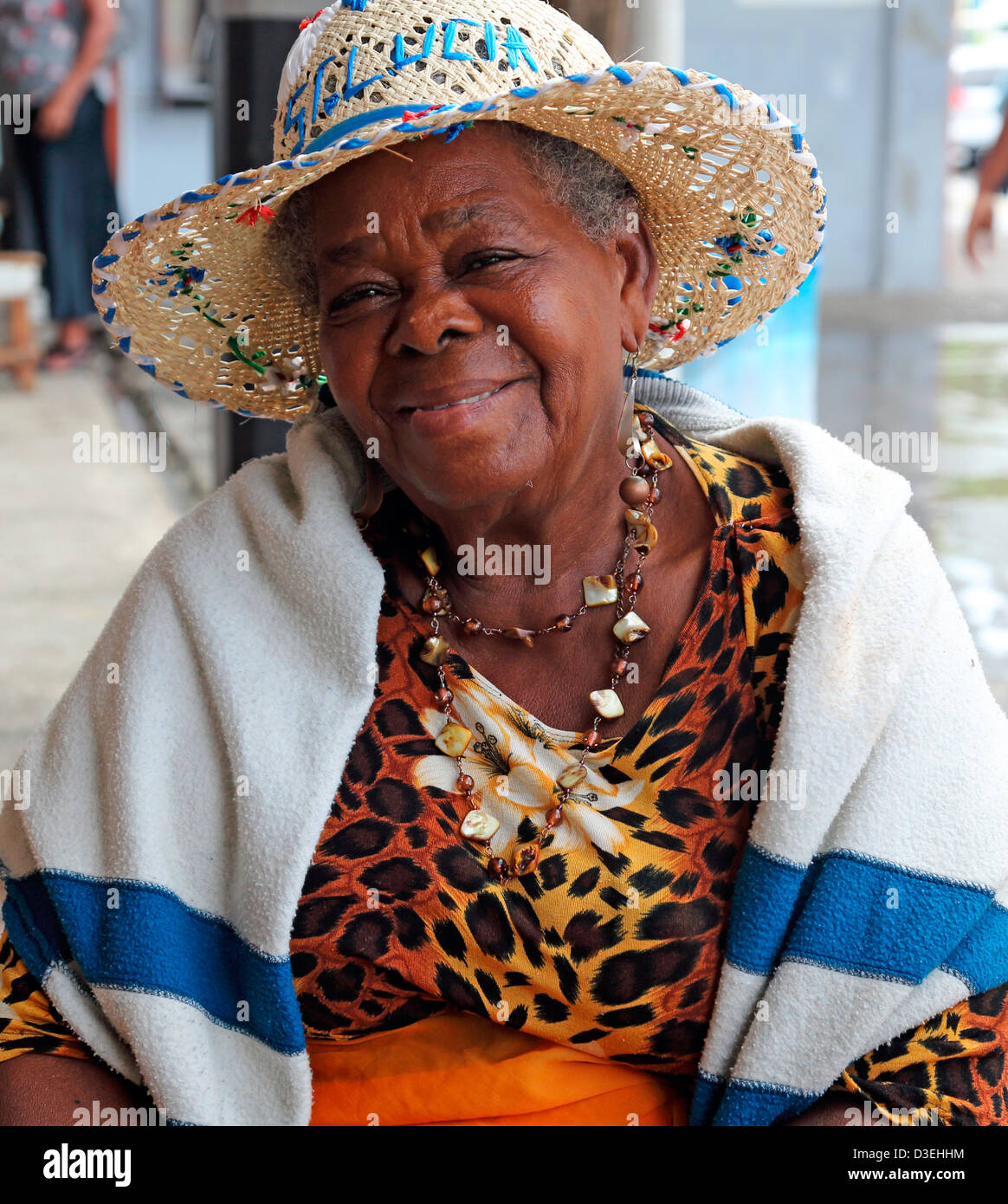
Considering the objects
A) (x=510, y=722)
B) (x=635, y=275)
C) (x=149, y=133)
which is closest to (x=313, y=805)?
(x=510, y=722)

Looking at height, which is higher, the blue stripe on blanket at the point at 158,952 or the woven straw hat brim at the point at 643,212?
the woven straw hat brim at the point at 643,212

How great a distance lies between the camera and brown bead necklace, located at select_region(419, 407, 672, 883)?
4.86ft

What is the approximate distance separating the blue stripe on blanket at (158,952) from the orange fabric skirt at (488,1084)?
0.10m

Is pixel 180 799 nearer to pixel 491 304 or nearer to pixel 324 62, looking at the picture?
pixel 491 304

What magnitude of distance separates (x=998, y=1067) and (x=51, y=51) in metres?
9.29

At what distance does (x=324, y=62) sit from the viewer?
147 cm

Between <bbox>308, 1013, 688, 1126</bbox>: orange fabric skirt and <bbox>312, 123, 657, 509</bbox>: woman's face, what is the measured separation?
566 mm

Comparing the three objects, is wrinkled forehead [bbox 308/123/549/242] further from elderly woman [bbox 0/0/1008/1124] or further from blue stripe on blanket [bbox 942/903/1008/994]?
blue stripe on blanket [bbox 942/903/1008/994]

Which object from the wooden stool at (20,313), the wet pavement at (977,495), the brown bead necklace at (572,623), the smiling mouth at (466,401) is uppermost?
the smiling mouth at (466,401)

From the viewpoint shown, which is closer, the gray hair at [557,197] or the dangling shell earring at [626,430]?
the gray hair at [557,197]

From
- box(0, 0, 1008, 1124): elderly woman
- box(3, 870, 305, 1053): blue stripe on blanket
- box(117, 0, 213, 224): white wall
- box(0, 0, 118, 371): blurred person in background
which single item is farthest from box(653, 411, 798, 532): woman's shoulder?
box(117, 0, 213, 224): white wall

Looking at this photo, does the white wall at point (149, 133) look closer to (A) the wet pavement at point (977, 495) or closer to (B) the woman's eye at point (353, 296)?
(A) the wet pavement at point (977, 495)

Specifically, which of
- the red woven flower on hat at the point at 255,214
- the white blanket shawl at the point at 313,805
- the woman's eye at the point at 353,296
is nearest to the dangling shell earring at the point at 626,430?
the white blanket shawl at the point at 313,805

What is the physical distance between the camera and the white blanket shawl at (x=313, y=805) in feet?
4.50
